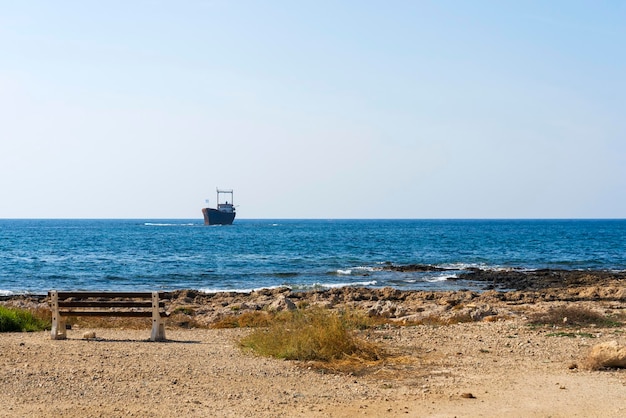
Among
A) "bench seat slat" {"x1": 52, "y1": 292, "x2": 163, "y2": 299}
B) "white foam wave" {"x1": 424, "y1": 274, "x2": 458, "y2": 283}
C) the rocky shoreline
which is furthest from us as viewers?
"white foam wave" {"x1": 424, "y1": 274, "x2": 458, "y2": 283}

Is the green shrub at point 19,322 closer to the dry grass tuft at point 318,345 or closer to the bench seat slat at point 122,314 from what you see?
the bench seat slat at point 122,314

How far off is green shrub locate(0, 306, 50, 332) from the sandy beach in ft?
2.43

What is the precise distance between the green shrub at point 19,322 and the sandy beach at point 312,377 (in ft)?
2.43

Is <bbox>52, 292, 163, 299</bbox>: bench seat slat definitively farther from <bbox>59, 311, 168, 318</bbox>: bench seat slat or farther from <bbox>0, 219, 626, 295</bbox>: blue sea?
<bbox>0, 219, 626, 295</bbox>: blue sea

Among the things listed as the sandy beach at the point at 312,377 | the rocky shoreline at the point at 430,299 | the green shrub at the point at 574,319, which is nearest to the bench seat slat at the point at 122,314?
the sandy beach at the point at 312,377

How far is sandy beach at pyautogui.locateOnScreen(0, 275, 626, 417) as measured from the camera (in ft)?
27.4

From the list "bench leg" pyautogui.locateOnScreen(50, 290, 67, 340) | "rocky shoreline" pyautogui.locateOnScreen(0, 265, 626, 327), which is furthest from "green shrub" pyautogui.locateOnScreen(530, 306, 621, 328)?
"bench leg" pyautogui.locateOnScreen(50, 290, 67, 340)

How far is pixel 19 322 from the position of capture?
15102 mm

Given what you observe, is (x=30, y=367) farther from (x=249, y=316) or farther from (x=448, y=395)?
(x=249, y=316)

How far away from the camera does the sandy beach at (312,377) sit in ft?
27.4

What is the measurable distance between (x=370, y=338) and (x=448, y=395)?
4.70 m

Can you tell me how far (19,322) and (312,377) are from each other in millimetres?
7952

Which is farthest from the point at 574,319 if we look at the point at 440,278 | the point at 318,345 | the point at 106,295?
the point at 440,278

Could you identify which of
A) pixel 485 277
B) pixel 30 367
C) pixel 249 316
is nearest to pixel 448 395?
pixel 30 367
